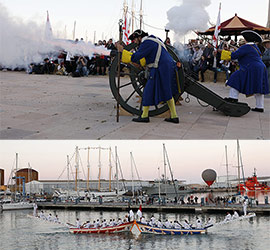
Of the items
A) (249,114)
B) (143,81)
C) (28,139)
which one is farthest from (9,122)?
(249,114)

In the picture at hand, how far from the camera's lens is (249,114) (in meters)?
11.4

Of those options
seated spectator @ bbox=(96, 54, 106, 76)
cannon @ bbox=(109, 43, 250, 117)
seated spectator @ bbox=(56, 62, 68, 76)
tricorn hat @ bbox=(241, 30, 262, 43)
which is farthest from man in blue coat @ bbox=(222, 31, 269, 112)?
seated spectator @ bbox=(56, 62, 68, 76)

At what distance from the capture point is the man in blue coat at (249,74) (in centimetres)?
1110

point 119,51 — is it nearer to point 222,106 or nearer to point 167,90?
point 167,90

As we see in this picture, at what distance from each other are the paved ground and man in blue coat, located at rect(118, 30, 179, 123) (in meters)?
0.50

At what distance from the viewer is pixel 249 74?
439 inches

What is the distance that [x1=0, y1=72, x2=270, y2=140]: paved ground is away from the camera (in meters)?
9.16

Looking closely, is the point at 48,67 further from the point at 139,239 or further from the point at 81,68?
the point at 139,239

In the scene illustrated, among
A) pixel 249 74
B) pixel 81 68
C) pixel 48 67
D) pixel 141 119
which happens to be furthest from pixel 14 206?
pixel 249 74

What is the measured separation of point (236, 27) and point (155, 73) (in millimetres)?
13606

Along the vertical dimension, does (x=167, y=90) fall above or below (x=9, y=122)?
above

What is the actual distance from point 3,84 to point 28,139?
8925 millimetres

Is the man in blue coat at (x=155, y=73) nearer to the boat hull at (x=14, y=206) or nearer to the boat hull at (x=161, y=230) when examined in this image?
the boat hull at (x=161, y=230)

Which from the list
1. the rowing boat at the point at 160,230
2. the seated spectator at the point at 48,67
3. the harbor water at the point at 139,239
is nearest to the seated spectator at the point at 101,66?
the seated spectator at the point at 48,67
